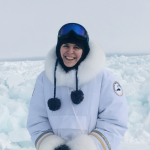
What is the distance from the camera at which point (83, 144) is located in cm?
92

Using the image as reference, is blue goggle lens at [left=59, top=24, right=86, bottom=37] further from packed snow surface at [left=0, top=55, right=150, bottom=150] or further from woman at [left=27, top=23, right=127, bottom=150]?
packed snow surface at [left=0, top=55, right=150, bottom=150]

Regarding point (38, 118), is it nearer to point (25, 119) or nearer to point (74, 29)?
point (74, 29)

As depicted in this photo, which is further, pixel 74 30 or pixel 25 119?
pixel 25 119

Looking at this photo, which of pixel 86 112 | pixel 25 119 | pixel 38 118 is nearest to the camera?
pixel 86 112

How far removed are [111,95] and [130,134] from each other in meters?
1.72

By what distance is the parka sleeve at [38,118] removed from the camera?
3.71 feet

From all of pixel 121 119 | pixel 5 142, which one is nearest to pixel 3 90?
pixel 5 142

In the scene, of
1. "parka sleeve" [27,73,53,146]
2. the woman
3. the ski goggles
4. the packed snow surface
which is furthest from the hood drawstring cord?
the packed snow surface

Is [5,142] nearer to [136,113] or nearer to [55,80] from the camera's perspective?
[55,80]

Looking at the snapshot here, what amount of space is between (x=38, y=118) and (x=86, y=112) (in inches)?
14.5

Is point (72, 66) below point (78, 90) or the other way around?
the other way around

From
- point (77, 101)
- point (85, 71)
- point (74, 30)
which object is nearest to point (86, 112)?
point (77, 101)

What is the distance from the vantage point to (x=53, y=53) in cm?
120

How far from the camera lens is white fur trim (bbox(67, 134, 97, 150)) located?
918 millimetres
